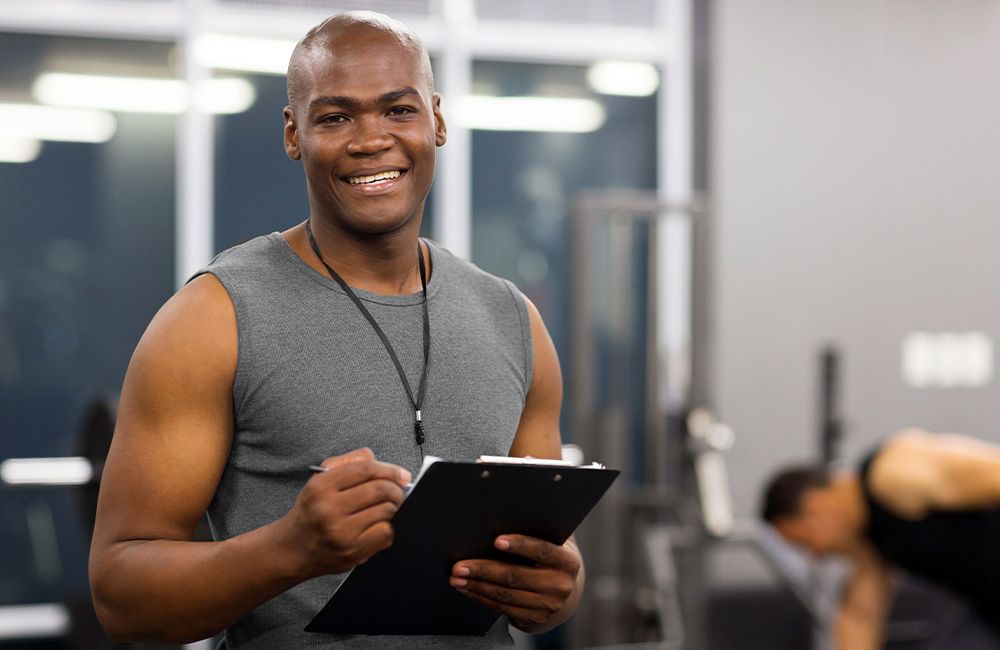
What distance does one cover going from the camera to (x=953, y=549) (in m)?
3.51

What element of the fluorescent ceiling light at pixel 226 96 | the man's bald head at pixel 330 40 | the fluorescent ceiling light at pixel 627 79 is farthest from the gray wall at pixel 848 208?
the man's bald head at pixel 330 40

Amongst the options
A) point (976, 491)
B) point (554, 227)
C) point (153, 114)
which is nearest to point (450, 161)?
point (554, 227)

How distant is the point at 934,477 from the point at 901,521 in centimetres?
18

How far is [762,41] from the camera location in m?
4.71

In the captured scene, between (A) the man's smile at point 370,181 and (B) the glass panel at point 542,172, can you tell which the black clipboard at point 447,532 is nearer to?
(A) the man's smile at point 370,181

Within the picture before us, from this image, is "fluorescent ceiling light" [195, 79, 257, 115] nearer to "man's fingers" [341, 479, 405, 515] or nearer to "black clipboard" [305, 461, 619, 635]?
"black clipboard" [305, 461, 619, 635]

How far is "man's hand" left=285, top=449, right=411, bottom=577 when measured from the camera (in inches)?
36.8

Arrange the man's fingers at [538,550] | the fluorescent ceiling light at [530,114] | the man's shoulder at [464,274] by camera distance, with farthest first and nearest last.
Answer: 1. the fluorescent ceiling light at [530,114]
2. the man's shoulder at [464,274]
3. the man's fingers at [538,550]

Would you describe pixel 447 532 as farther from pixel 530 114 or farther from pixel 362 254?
pixel 530 114

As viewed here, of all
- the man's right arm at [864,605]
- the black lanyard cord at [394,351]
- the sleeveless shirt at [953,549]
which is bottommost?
the man's right arm at [864,605]

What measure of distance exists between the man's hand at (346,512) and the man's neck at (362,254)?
0.28 m

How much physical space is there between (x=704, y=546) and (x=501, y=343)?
3.18 m

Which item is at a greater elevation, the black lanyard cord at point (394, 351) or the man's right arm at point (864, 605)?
the black lanyard cord at point (394, 351)

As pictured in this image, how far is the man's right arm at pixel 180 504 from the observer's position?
0.99 m
